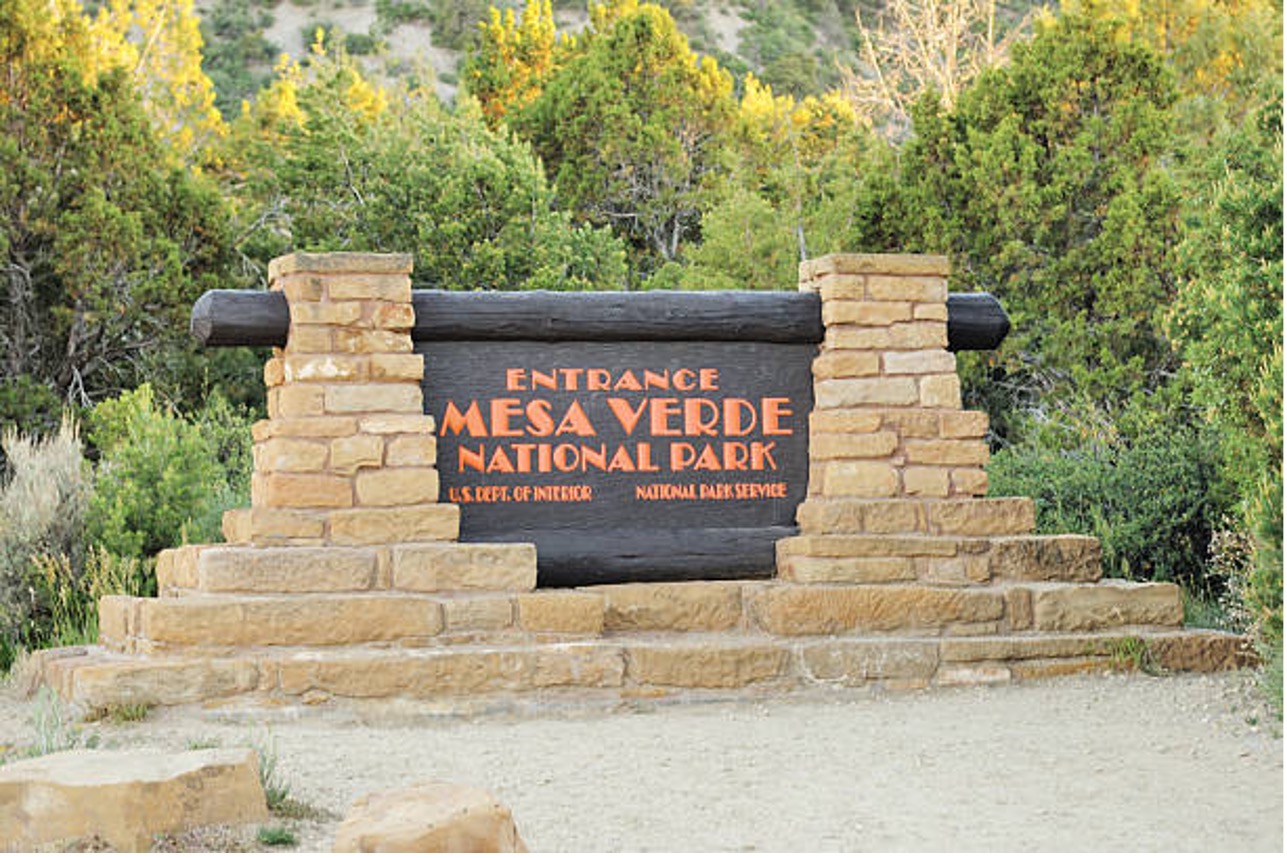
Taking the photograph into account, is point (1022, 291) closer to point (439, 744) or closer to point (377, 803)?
point (439, 744)

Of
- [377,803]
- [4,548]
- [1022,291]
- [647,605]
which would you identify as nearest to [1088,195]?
[1022,291]

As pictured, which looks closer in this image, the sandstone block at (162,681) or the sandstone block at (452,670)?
the sandstone block at (162,681)

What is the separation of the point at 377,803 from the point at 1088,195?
11253 mm

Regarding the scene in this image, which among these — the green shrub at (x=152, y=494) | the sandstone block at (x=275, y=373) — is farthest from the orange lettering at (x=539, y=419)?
the green shrub at (x=152, y=494)

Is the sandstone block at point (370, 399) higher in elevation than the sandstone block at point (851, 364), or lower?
lower

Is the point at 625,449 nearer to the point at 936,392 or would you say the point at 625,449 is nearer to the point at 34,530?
the point at 936,392

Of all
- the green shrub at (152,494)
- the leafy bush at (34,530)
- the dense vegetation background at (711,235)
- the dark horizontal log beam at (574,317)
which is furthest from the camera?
the green shrub at (152,494)

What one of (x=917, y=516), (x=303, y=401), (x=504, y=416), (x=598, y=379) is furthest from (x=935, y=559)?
(x=303, y=401)

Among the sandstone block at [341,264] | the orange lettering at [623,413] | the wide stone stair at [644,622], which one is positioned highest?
the sandstone block at [341,264]

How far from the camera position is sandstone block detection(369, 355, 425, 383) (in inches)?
289

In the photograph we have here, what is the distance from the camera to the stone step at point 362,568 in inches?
275

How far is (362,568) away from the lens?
7.09 meters

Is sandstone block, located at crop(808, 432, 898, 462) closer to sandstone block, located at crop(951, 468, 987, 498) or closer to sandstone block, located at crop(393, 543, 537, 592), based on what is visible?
sandstone block, located at crop(951, 468, 987, 498)

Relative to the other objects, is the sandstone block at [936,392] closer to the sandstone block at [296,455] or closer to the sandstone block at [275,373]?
the sandstone block at [296,455]
